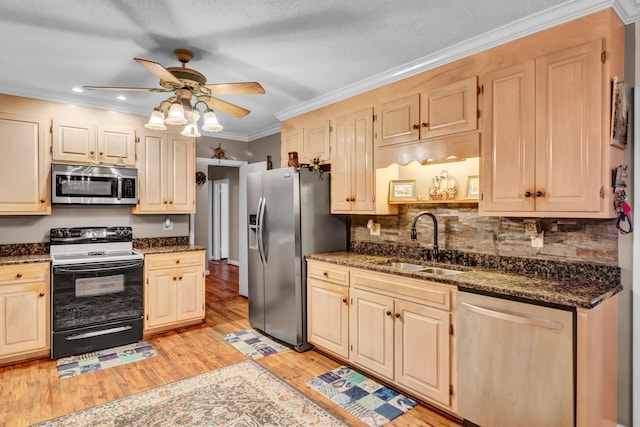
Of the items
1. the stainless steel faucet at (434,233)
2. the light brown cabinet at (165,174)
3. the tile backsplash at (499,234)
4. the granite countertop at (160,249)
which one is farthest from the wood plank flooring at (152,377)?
the light brown cabinet at (165,174)

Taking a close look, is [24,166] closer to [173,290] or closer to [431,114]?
[173,290]

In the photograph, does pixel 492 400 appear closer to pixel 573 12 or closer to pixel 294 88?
pixel 573 12

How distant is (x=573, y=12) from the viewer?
205 centimetres

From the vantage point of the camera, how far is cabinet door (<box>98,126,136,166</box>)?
3.91 metres

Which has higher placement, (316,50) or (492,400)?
(316,50)

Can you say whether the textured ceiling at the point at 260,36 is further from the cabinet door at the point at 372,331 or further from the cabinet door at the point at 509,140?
the cabinet door at the point at 372,331

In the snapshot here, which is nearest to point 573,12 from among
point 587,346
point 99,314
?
point 587,346

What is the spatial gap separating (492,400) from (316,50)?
2.58 meters

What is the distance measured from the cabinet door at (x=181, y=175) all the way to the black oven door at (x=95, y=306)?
93 cm

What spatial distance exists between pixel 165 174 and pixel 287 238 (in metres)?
1.86

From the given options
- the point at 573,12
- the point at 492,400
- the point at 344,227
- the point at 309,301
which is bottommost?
the point at 492,400

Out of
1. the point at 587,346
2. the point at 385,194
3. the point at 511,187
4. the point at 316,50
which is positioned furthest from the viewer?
the point at 385,194

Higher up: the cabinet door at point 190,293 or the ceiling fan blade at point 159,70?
the ceiling fan blade at point 159,70

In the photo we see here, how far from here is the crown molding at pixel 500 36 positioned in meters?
2.01
